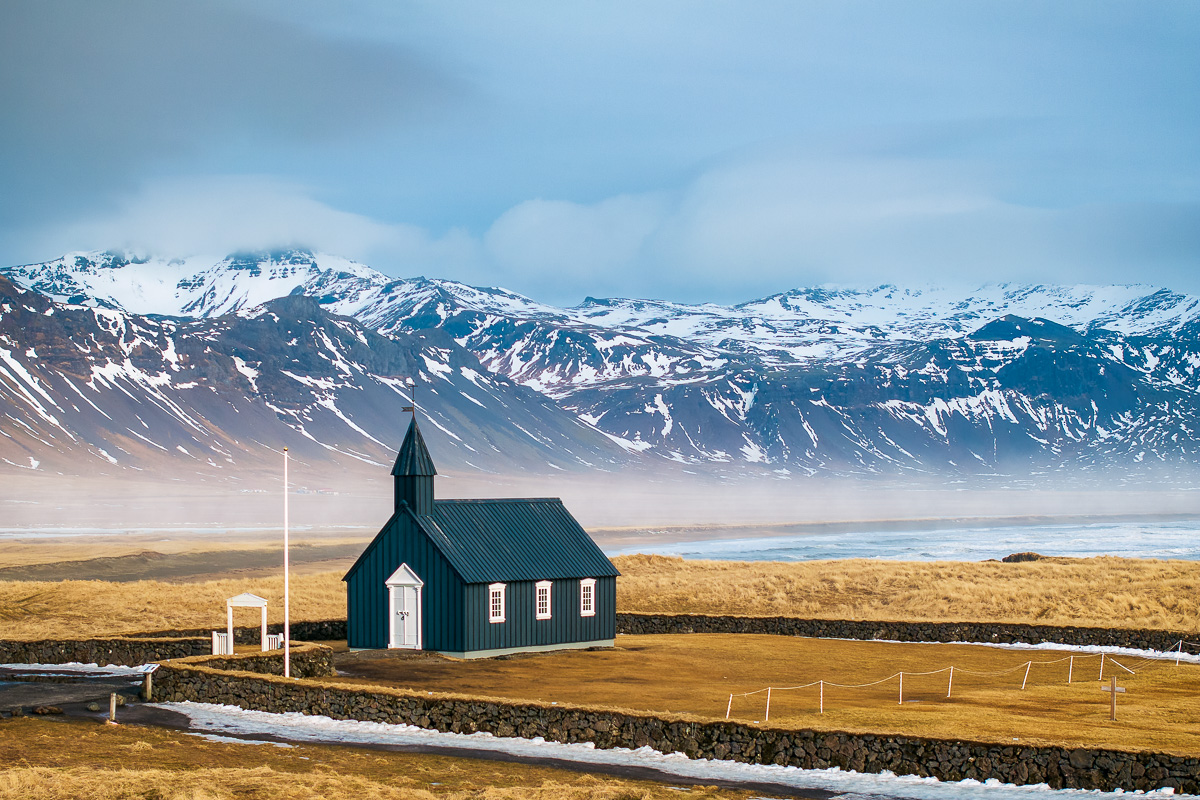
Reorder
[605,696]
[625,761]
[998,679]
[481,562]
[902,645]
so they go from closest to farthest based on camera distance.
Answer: [625,761]
[605,696]
[998,679]
[481,562]
[902,645]

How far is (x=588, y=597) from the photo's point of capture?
163ft

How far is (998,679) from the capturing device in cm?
A: 4044

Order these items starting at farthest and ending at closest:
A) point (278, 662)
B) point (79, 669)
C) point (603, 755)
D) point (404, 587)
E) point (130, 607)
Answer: point (130, 607) → point (404, 587) → point (79, 669) → point (278, 662) → point (603, 755)

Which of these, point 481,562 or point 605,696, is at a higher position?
point 481,562

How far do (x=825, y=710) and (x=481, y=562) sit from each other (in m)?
17.8

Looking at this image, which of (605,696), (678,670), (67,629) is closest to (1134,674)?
(678,670)

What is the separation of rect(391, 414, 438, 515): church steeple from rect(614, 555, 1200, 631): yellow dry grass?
17.1 m

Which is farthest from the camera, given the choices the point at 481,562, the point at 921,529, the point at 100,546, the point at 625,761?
the point at 921,529

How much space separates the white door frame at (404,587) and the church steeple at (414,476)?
2.31 metres

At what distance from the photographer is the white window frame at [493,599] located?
152 feet

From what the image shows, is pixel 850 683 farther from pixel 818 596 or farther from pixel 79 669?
pixel 818 596

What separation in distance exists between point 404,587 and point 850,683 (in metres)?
16.6

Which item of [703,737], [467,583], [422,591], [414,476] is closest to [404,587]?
[422,591]

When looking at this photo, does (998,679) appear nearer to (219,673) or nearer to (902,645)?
(902,645)
